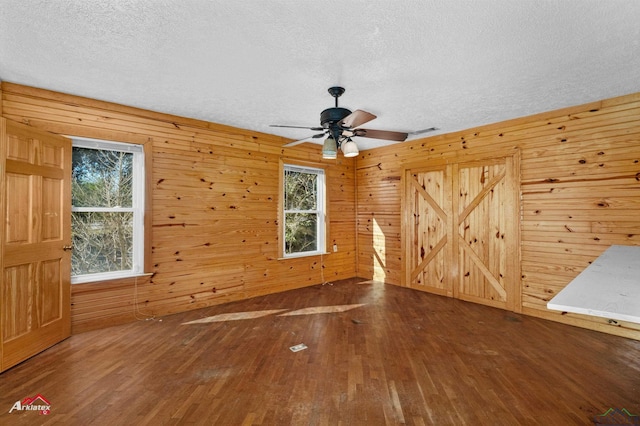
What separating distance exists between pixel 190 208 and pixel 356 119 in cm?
272

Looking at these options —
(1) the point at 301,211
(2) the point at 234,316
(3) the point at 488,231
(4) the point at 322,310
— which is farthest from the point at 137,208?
(3) the point at 488,231

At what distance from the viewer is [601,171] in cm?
356

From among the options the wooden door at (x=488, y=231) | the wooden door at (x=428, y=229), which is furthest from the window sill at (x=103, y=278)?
the wooden door at (x=488, y=231)

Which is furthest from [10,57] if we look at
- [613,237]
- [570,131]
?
[613,237]

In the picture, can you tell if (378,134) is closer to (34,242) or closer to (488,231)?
(488,231)

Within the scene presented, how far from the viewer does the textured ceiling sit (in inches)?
78.8

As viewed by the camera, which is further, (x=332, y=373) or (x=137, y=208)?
(x=137, y=208)

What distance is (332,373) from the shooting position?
2.57m

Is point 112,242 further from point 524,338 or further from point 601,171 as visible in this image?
point 601,171

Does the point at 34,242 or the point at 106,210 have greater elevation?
the point at 106,210

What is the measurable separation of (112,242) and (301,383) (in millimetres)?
2968

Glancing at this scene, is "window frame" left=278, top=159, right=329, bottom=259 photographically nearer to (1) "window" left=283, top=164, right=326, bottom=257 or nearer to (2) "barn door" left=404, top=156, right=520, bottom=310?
(1) "window" left=283, top=164, right=326, bottom=257

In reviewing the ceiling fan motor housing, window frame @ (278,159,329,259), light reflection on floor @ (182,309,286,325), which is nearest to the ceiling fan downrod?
the ceiling fan motor housing

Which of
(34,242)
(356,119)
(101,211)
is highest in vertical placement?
(356,119)
